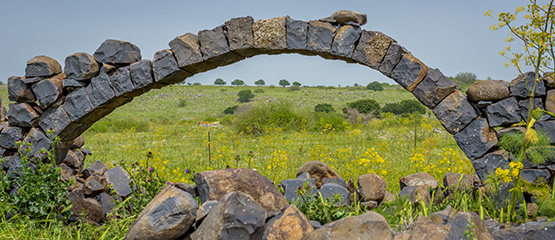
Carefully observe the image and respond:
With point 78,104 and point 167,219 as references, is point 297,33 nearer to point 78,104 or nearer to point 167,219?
point 167,219

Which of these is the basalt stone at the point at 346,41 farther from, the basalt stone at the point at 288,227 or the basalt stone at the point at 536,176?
the basalt stone at the point at 536,176

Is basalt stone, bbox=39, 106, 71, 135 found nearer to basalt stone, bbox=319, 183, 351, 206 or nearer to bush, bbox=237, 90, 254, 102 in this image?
basalt stone, bbox=319, 183, 351, 206

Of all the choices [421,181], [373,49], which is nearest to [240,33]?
[373,49]

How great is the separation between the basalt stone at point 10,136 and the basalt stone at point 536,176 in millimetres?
6871

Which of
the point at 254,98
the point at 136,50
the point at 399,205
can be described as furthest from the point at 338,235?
the point at 254,98

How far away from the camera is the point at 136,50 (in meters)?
6.48

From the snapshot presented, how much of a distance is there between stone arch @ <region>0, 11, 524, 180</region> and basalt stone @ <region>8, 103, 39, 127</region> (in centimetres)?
1

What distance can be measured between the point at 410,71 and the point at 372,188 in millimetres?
1714

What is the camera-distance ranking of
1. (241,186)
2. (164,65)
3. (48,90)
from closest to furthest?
(241,186) → (164,65) → (48,90)

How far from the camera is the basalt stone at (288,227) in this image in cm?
398

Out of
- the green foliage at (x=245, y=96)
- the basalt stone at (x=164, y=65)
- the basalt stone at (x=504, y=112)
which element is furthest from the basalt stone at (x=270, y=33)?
the green foliage at (x=245, y=96)

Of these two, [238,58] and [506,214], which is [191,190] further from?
[506,214]

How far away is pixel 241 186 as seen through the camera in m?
4.84

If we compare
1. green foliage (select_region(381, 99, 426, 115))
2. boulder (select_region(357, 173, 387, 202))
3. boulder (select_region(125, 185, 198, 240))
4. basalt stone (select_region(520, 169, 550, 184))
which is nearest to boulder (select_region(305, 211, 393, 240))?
boulder (select_region(125, 185, 198, 240))
